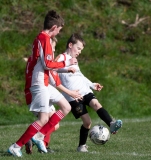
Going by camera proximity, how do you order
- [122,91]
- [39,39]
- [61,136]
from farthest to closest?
1. [122,91]
2. [61,136]
3. [39,39]

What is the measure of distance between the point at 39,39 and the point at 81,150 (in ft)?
5.88

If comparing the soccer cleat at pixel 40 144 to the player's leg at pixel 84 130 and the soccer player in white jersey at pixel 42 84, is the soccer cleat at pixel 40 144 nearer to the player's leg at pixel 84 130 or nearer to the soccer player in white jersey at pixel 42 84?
the soccer player in white jersey at pixel 42 84

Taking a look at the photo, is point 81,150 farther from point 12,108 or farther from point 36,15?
point 36,15

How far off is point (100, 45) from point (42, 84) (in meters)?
11.2

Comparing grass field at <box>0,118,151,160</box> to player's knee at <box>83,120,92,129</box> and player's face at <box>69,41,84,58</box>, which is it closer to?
player's knee at <box>83,120,92,129</box>

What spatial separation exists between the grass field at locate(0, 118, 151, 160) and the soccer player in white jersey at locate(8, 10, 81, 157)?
30 centimetres

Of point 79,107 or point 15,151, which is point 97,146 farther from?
point 15,151

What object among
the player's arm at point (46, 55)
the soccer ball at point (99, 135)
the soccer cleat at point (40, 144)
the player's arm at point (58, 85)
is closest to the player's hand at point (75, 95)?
the player's arm at point (58, 85)

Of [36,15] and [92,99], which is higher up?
[92,99]

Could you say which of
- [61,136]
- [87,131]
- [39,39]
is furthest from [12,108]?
[39,39]

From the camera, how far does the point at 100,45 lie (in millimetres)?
19109

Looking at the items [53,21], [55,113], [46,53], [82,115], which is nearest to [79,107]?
[82,115]

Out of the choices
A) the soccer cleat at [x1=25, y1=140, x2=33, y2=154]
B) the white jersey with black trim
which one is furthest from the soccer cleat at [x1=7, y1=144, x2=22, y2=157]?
the white jersey with black trim

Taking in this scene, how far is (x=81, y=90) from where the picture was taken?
29.9 ft
